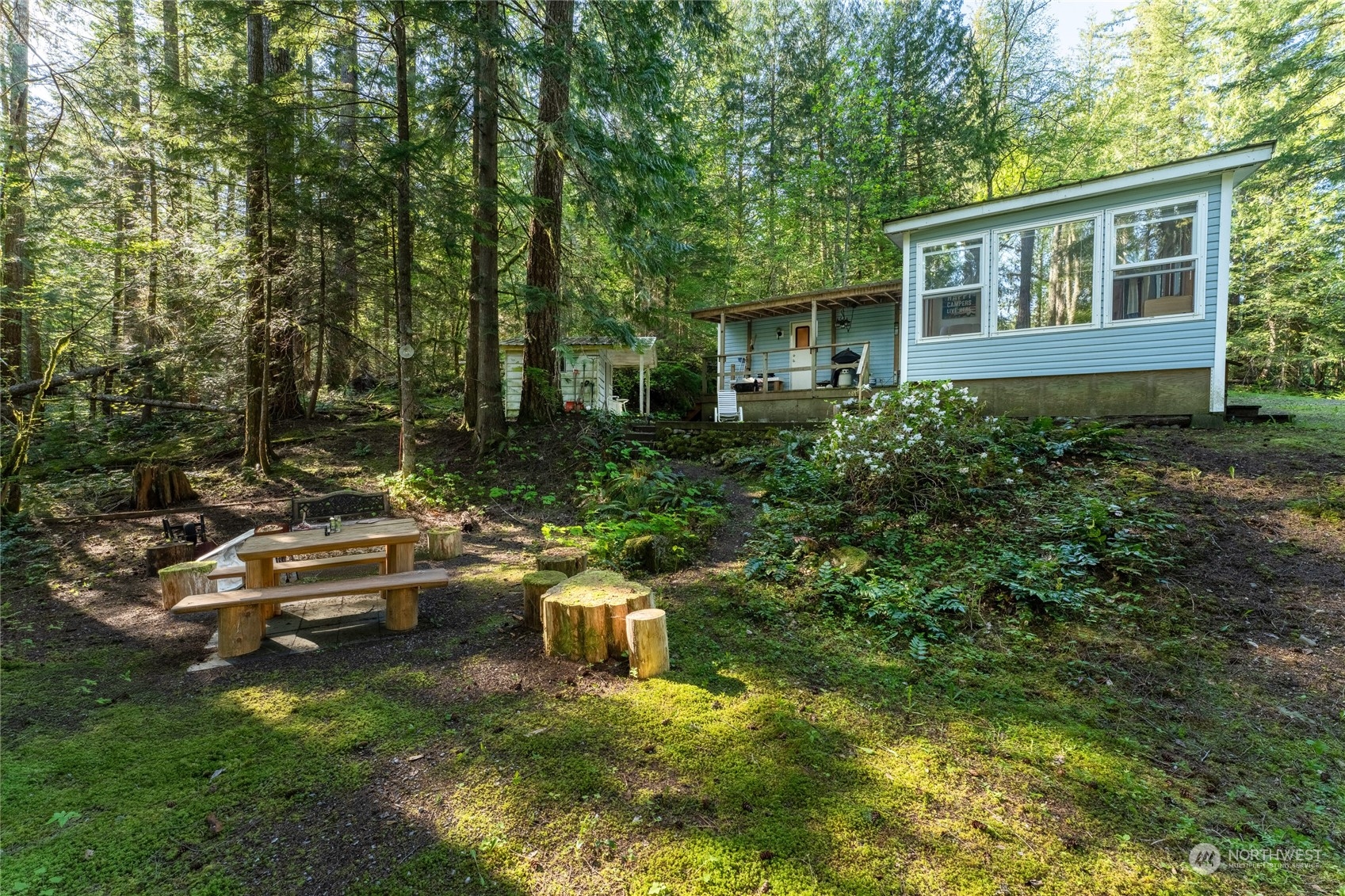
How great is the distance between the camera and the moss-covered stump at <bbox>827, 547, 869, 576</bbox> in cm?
443

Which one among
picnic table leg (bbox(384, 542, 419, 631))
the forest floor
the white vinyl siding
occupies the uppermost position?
the white vinyl siding

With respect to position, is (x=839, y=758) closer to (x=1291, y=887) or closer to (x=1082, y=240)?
(x=1291, y=887)

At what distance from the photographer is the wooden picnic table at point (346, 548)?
3.61 meters

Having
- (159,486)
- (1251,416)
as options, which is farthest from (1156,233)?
(159,486)

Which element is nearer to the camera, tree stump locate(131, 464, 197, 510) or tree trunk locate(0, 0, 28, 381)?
tree stump locate(131, 464, 197, 510)

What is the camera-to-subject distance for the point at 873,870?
183 cm

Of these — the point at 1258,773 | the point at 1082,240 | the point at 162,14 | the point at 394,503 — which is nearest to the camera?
the point at 1258,773

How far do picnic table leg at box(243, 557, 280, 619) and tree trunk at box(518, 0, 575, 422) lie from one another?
4.79 metres

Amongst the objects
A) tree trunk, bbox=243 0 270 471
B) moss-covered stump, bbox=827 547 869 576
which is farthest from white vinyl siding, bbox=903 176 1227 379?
tree trunk, bbox=243 0 270 471

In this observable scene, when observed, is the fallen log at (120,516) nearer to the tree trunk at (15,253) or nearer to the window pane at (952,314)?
the tree trunk at (15,253)

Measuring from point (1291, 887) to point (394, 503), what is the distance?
26.5ft

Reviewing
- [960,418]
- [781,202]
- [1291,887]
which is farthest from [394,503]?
[781,202]

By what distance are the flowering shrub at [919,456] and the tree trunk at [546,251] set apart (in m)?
4.57

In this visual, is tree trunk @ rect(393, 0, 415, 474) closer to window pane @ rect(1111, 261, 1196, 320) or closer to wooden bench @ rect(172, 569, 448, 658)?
wooden bench @ rect(172, 569, 448, 658)
